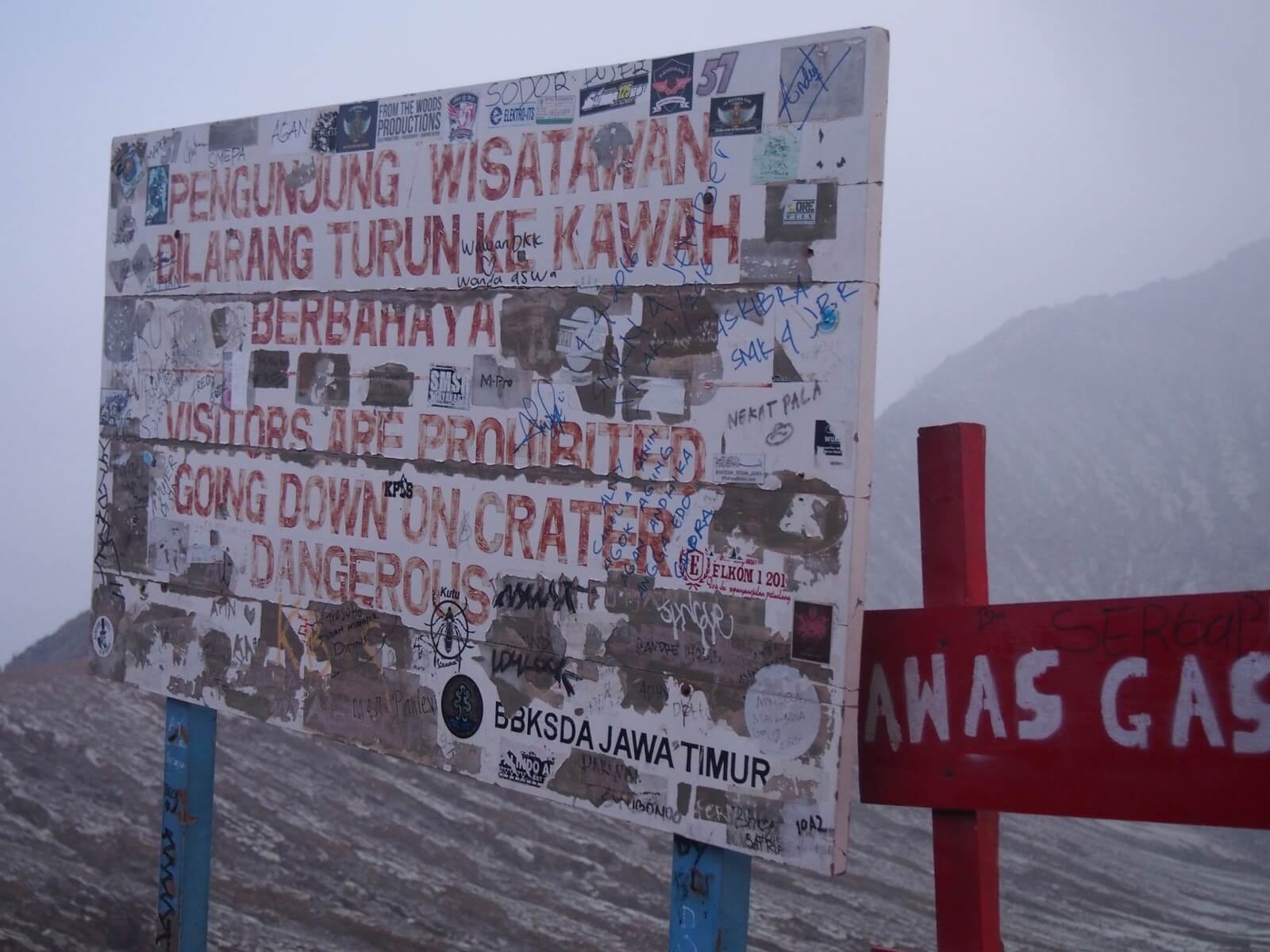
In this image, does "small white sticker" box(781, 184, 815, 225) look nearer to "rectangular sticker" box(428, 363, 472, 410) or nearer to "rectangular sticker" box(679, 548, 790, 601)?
"rectangular sticker" box(679, 548, 790, 601)

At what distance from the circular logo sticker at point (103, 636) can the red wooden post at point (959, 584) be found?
3749 millimetres

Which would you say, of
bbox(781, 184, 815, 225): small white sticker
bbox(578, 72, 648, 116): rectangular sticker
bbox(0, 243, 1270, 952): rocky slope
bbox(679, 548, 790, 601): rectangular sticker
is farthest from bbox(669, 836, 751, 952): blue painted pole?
bbox(0, 243, 1270, 952): rocky slope

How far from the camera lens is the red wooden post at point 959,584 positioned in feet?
9.62

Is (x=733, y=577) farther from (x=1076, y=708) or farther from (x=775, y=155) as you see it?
(x=775, y=155)

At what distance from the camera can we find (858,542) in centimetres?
297

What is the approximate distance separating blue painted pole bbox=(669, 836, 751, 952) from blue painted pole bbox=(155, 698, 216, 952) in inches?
101

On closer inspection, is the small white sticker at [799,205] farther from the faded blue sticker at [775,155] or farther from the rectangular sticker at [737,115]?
the rectangular sticker at [737,115]

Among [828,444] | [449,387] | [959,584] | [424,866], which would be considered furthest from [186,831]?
[424,866]

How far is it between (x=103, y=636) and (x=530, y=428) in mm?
2665

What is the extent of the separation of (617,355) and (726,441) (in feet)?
1.61

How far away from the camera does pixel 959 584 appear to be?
3.04 m

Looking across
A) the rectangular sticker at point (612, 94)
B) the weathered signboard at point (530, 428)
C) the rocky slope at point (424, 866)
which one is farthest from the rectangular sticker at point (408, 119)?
the rocky slope at point (424, 866)

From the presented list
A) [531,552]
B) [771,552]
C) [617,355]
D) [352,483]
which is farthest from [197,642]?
[771,552]

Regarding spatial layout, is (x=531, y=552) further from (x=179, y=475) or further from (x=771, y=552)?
(x=179, y=475)
